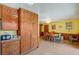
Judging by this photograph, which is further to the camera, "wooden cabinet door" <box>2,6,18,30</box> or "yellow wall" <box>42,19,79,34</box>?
"wooden cabinet door" <box>2,6,18,30</box>

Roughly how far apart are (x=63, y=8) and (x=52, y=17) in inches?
13.0

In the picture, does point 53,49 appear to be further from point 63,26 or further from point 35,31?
point 35,31

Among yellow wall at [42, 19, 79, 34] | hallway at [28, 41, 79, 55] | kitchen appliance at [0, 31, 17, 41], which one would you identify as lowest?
hallway at [28, 41, 79, 55]

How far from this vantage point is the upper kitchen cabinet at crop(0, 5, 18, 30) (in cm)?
333

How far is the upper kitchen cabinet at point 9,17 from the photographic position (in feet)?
10.9

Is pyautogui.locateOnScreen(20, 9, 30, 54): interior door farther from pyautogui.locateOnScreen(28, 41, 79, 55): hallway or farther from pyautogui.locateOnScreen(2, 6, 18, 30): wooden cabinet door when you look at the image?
pyautogui.locateOnScreen(28, 41, 79, 55): hallway

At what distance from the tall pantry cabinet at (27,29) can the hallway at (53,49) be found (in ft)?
1.31

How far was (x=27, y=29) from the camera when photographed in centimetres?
421

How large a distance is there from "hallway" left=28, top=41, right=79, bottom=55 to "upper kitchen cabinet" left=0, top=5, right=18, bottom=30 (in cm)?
99

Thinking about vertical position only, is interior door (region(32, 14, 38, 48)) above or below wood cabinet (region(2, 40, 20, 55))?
above

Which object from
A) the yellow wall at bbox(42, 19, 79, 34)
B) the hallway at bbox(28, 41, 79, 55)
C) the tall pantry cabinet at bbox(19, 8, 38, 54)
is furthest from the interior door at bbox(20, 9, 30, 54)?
the yellow wall at bbox(42, 19, 79, 34)
